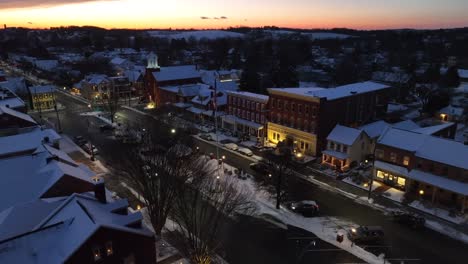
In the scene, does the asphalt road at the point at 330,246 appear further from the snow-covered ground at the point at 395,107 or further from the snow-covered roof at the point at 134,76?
the snow-covered roof at the point at 134,76

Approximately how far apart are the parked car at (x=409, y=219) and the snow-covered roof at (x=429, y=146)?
726 centimetres

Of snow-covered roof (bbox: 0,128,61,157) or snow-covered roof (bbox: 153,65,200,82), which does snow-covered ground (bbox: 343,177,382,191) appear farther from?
snow-covered roof (bbox: 153,65,200,82)

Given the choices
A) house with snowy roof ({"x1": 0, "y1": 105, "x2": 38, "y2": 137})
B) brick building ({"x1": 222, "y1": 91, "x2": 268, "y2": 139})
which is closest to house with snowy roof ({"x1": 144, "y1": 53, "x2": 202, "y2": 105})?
brick building ({"x1": 222, "y1": 91, "x2": 268, "y2": 139})

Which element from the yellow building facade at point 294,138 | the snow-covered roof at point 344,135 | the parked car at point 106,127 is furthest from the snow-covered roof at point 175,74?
the snow-covered roof at point 344,135

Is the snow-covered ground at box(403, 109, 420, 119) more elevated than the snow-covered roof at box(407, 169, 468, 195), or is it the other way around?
the snow-covered roof at box(407, 169, 468, 195)

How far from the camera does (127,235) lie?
841 inches

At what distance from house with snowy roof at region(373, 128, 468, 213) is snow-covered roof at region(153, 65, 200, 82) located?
181 ft

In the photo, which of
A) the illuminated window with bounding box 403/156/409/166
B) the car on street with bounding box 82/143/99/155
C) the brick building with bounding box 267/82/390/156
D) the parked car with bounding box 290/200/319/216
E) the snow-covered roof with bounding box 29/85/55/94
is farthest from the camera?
the snow-covered roof with bounding box 29/85/55/94

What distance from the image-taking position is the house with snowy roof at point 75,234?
1855 cm

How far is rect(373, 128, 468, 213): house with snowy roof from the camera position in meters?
33.2

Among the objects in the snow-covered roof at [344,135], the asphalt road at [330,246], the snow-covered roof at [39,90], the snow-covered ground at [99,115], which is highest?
the snow-covered roof at [39,90]

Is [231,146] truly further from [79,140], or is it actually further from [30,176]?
[30,176]

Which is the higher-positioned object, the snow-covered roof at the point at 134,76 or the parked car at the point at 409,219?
the snow-covered roof at the point at 134,76

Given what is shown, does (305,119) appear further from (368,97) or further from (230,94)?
(230,94)
